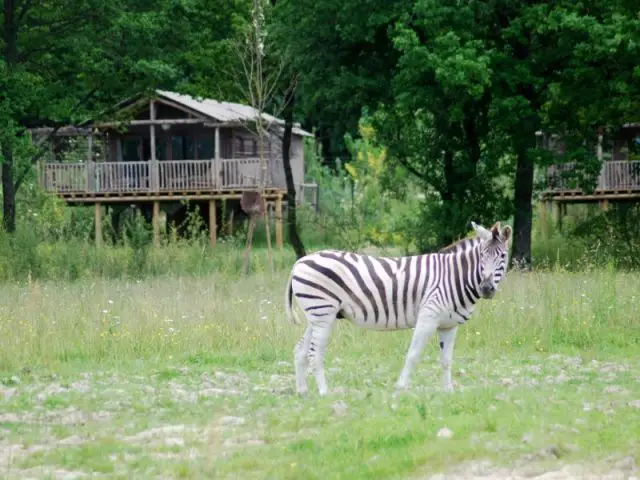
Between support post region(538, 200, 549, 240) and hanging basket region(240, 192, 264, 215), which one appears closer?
hanging basket region(240, 192, 264, 215)

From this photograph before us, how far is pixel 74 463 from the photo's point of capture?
29.6 feet

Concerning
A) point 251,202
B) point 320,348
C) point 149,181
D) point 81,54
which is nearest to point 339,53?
point 251,202

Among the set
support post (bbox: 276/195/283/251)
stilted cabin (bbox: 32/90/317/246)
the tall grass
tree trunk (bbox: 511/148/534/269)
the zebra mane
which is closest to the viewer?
the zebra mane

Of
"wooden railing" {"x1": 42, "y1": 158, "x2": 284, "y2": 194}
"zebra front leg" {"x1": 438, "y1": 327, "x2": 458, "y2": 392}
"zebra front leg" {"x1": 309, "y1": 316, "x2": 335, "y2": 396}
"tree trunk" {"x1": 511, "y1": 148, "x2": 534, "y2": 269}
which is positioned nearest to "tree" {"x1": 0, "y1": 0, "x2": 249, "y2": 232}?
"tree trunk" {"x1": 511, "y1": 148, "x2": 534, "y2": 269}

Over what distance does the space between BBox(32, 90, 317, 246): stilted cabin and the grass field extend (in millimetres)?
25182

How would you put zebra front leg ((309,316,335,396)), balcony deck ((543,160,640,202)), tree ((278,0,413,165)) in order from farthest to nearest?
balcony deck ((543,160,640,202))
tree ((278,0,413,165))
zebra front leg ((309,316,335,396))

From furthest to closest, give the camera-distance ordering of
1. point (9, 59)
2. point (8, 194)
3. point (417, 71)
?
point (8, 194) < point (9, 59) < point (417, 71)

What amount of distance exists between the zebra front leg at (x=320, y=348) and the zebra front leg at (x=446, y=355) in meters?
1.18

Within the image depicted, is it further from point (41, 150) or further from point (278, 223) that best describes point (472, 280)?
point (278, 223)

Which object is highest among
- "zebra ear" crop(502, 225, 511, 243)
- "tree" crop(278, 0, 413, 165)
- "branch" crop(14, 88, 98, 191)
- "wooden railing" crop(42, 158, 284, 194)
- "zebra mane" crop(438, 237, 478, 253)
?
"tree" crop(278, 0, 413, 165)

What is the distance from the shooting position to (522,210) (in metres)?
33.2

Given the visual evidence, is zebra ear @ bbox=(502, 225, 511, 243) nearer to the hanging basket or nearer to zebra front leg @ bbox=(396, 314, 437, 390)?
zebra front leg @ bbox=(396, 314, 437, 390)

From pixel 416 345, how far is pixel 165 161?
126 feet

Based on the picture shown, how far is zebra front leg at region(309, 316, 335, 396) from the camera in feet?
39.8
